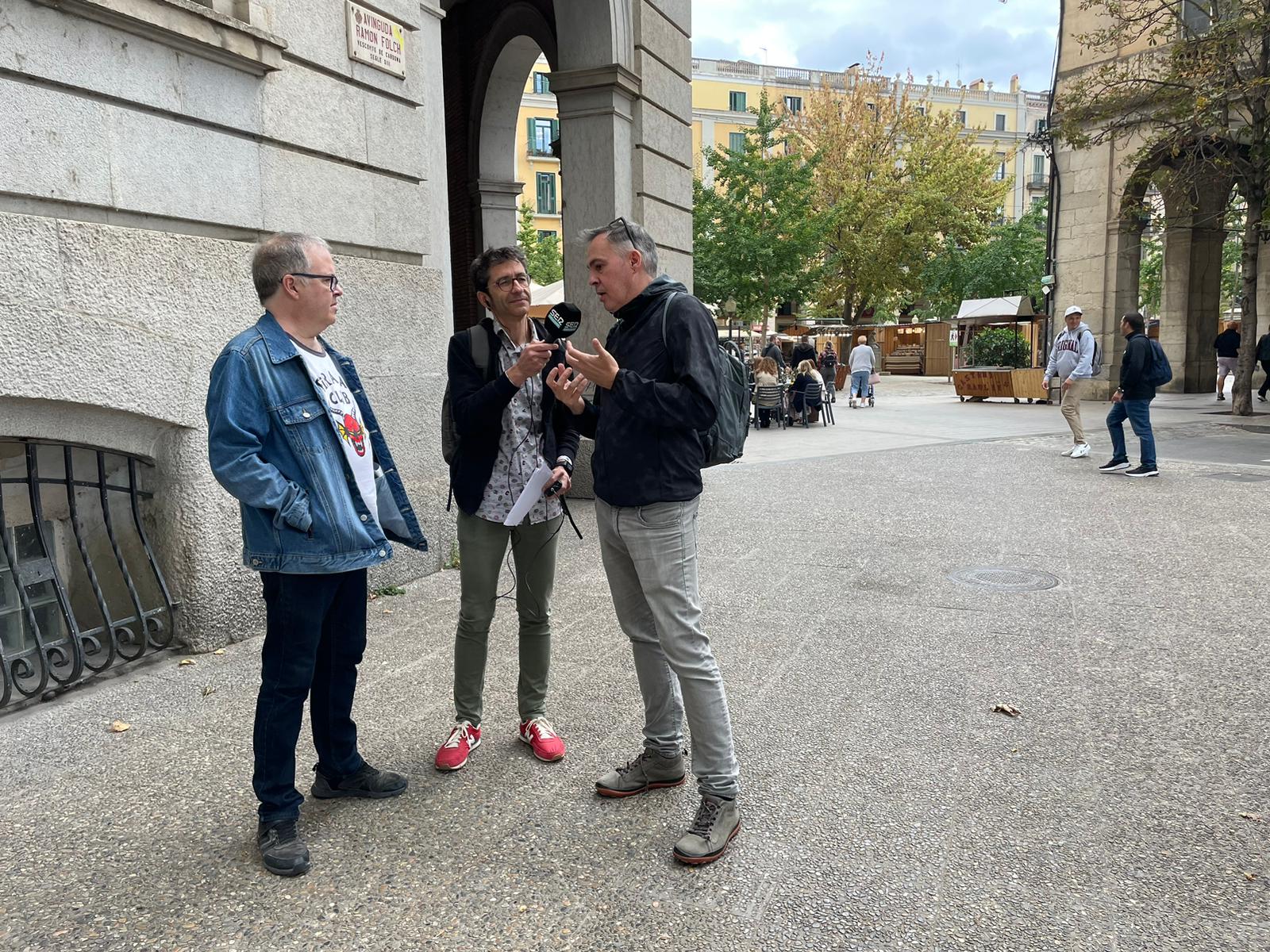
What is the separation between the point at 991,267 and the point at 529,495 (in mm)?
40912

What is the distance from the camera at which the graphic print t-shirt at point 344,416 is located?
295 cm

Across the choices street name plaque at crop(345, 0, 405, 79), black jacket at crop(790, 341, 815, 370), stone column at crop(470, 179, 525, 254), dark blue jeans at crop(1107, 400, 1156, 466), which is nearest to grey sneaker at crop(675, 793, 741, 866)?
street name plaque at crop(345, 0, 405, 79)

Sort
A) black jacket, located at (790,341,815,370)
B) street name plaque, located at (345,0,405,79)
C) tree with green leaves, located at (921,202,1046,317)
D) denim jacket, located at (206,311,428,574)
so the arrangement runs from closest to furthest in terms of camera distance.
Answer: denim jacket, located at (206,311,428,574) → street name plaque, located at (345,0,405,79) → black jacket, located at (790,341,815,370) → tree with green leaves, located at (921,202,1046,317)

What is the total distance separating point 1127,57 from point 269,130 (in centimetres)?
2010

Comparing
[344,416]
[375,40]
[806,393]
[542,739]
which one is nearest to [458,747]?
[542,739]

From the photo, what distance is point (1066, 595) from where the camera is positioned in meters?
5.76

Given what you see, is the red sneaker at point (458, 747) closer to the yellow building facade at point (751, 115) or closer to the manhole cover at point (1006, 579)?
the manhole cover at point (1006, 579)

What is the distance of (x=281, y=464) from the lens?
286cm

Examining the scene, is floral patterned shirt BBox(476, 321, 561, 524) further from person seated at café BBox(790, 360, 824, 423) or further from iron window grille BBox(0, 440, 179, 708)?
person seated at café BBox(790, 360, 824, 423)

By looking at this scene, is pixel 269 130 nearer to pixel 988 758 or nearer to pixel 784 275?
pixel 988 758

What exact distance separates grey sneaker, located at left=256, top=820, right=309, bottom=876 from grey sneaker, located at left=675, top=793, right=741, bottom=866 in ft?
3.83

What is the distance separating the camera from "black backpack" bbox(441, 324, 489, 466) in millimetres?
3498

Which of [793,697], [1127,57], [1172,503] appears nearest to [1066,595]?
[793,697]

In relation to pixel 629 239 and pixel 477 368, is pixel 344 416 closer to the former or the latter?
pixel 477 368
